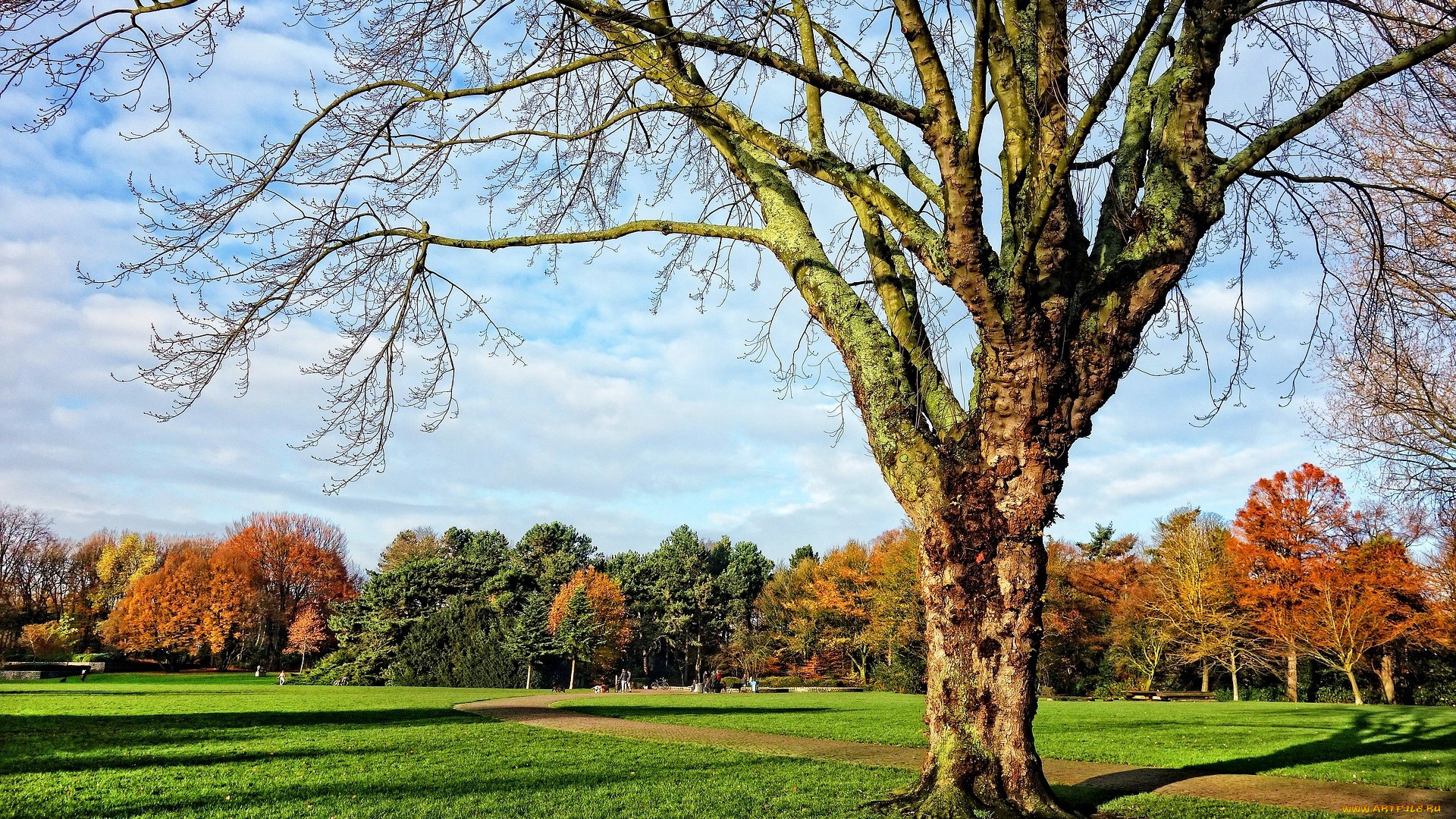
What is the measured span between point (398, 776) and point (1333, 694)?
37.7m

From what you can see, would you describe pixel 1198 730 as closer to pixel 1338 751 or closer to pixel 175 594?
pixel 1338 751

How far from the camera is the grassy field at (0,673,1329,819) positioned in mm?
7273

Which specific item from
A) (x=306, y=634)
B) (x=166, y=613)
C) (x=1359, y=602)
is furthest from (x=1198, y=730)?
(x=166, y=613)

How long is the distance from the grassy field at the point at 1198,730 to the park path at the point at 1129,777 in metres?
0.66

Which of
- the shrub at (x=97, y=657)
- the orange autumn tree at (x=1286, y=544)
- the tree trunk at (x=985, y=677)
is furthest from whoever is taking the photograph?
the shrub at (x=97, y=657)

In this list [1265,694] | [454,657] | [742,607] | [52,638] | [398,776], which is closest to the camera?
[398,776]

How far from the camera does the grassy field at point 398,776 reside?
7.27 metres

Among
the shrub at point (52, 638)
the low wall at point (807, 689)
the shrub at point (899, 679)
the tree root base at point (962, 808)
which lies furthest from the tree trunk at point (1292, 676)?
the shrub at point (52, 638)

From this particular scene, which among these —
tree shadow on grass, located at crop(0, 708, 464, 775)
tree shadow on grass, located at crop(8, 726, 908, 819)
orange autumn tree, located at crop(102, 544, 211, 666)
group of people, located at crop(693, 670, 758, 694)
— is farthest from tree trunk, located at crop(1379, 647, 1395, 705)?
orange autumn tree, located at crop(102, 544, 211, 666)

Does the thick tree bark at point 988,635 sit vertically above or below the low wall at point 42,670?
above

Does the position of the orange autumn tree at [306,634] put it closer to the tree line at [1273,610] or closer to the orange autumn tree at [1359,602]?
the tree line at [1273,610]

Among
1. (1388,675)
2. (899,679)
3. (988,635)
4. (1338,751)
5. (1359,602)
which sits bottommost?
(899,679)

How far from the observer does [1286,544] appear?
32781 millimetres

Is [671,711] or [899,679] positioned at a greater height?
[671,711]
